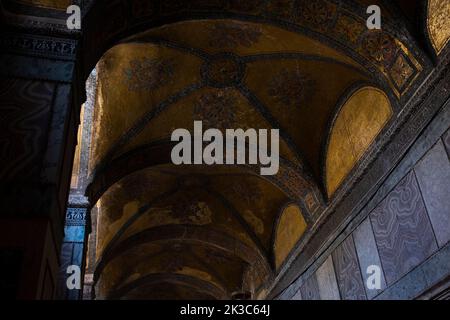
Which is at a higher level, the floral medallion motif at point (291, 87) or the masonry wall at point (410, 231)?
the floral medallion motif at point (291, 87)

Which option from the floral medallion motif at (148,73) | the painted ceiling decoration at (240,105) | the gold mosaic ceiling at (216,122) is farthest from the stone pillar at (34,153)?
the floral medallion motif at (148,73)

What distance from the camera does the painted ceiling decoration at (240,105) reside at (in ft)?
21.1

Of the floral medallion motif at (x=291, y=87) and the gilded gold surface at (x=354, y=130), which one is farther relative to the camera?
the floral medallion motif at (x=291, y=87)

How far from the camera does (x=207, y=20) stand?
690 cm

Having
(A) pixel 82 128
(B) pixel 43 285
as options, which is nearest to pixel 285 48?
(A) pixel 82 128

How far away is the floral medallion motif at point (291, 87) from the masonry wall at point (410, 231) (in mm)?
2575

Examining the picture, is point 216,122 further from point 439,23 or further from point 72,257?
point 439,23

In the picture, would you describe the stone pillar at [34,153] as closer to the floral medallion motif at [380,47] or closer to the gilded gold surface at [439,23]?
the floral medallion motif at [380,47]

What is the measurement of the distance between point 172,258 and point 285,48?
950 centimetres

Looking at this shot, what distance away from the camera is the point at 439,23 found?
5.74 meters

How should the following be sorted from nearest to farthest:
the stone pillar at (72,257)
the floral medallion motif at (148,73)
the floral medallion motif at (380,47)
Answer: the floral medallion motif at (380,47) < the stone pillar at (72,257) < the floral medallion motif at (148,73)
